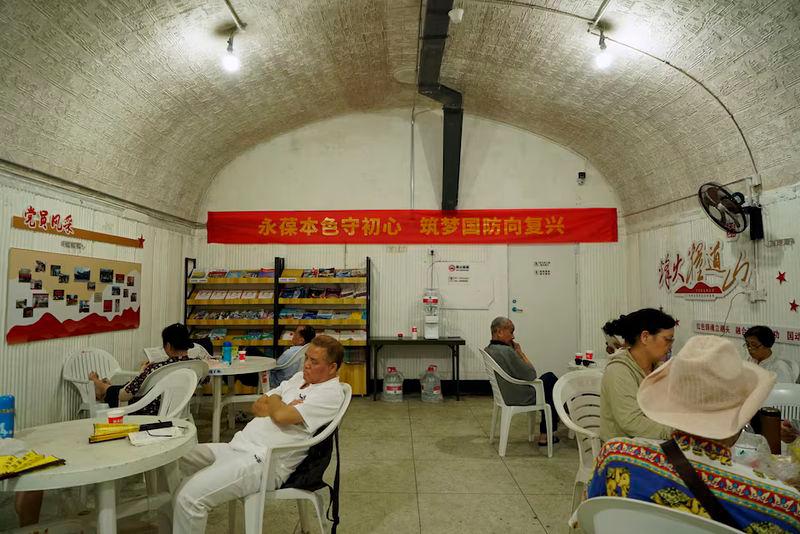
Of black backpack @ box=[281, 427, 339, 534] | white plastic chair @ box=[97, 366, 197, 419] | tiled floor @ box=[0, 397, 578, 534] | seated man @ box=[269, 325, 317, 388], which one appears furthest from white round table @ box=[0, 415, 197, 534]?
seated man @ box=[269, 325, 317, 388]

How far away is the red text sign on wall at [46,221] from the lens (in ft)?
13.4

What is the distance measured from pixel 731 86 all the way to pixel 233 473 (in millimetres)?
4951

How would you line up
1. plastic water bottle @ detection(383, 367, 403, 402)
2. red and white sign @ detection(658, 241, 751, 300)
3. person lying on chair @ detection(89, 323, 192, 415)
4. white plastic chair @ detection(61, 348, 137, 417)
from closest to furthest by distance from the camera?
person lying on chair @ detection(89, 323, 192, 415)
white plastic chair @ detection(61, 348, 137, 417)
red and white sign @ detection(658, 241, 751, 300)
plastic water bottle @ detection(383, 367, 403, 402)

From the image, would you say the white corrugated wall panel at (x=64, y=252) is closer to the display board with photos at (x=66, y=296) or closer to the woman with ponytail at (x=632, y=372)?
the display board with photos at (x=66, y=296)

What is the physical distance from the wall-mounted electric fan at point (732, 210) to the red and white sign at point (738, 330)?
3.01 feet

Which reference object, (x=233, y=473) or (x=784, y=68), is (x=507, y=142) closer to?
(x=784, y=68)

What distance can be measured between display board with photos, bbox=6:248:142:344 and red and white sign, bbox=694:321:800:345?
6.75 m

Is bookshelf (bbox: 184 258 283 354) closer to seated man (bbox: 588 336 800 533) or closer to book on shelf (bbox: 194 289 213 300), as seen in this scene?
book on shelf (bbox: 194 289 213 300)

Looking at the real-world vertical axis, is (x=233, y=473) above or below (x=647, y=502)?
below

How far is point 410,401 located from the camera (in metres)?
6.52

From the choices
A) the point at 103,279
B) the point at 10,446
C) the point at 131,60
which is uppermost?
the point at 131,60

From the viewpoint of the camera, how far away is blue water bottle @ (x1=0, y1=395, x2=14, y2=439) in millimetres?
2055

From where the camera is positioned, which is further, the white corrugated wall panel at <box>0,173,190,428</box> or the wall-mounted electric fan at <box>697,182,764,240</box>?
the wall-mounted electric fan at <box>697,182,764,240</box>

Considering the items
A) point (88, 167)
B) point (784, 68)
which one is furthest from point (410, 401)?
point (784, 68)
